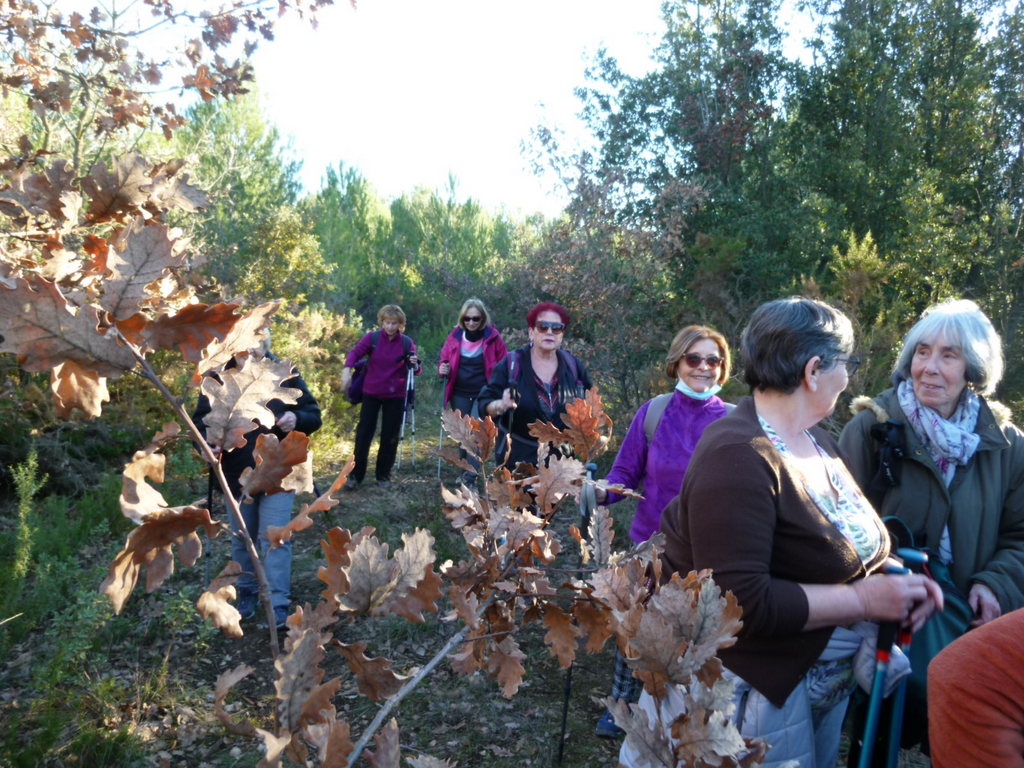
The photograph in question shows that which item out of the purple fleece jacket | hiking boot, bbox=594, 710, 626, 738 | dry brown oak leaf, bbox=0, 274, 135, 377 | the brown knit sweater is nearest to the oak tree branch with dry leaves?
dry brown oak leaf, bbox=0, 274, 135, 377

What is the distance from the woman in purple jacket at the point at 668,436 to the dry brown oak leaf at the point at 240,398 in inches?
94.3

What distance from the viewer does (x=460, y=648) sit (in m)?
1.16

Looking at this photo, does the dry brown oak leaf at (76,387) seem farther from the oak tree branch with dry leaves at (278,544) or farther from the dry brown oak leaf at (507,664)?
the dry brown oak leaf at (507,664)

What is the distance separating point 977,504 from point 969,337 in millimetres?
549

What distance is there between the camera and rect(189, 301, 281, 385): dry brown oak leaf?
2.69ft

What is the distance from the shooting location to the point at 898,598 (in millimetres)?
1746

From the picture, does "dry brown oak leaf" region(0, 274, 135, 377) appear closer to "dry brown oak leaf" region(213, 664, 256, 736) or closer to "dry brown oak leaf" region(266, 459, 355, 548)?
"dry brown oak leaf" region(266, 459, 355, 548)

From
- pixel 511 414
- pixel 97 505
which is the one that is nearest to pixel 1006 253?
pixel 511 414

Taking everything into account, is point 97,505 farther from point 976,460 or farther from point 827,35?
point 827,35

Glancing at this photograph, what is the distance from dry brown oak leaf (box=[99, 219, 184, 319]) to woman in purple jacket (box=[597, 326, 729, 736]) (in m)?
2.55

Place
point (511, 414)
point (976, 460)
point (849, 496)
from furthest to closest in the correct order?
point (511, 414) → point (976, 460) → point (849, 496)

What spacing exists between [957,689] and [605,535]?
684mm

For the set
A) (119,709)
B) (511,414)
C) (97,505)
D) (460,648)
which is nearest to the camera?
(460,648)

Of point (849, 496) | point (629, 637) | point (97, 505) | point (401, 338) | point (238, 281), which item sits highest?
point (238, 281)
